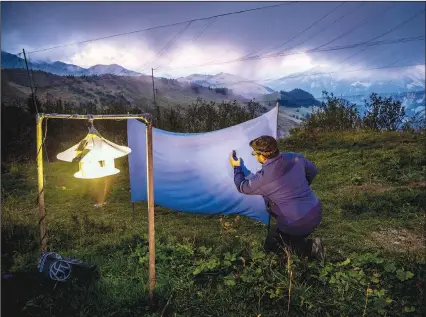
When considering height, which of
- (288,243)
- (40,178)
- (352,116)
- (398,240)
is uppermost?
(352,116)

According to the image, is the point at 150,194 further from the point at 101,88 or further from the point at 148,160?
the point at 101,88

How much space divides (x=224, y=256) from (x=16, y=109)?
55.5 feet

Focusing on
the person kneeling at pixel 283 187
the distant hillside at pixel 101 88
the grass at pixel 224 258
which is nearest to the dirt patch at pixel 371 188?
the grass at pixel 224 258

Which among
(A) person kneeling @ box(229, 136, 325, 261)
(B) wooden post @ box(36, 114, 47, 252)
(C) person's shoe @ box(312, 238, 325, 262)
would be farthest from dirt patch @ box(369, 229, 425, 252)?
(B) wooden post @ box(36, 114, 47, 252)

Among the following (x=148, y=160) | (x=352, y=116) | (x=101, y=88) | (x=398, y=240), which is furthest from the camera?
(x=101, y=88)

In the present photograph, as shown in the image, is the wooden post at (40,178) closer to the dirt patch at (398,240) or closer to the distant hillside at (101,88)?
the dirt patch at (398,240)

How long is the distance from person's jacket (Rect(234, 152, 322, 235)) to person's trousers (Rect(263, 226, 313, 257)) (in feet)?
0.38

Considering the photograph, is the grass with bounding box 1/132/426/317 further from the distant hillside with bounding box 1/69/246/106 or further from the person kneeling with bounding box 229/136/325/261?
the distant hillside with bounding box 1/69/246/106

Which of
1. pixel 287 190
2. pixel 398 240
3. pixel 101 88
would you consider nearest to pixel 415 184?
pixel 398 240

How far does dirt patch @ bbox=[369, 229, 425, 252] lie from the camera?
4.50 m

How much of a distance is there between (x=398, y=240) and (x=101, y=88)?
8801 centimetres

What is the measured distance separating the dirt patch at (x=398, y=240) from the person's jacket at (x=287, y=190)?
2.03m

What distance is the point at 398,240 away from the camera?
4746mm

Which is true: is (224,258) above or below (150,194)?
below
